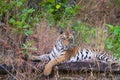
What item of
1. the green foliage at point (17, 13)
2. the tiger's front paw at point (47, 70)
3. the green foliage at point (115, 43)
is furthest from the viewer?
the green foliage at point (17, 13)

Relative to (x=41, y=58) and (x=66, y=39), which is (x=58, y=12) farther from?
(x=41, y=58)

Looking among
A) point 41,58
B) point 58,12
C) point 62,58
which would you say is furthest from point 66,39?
point 58,12

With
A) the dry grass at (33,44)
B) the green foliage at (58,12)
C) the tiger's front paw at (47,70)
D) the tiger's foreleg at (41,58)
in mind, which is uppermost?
the green foliage at (58,12)

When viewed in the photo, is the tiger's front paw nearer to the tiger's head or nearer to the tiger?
the tiger

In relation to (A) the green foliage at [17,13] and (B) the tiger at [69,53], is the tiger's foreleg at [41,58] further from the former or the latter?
(A) the green foliage at [17,13]

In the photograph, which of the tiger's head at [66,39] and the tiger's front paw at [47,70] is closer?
the tiger's front paw at [47,70]

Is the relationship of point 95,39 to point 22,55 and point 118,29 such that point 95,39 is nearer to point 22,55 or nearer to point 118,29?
point 118,29

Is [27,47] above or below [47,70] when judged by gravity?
above

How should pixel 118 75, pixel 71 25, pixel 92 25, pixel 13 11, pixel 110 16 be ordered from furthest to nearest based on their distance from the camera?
pixel 110 16
pixel 92 25
pixel 71 25
pixel 13 11
pixel 118 75

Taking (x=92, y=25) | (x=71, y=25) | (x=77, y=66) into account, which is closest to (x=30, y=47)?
(x=77, y=66)

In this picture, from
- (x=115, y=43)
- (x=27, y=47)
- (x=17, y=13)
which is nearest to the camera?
(x=27, y=47)

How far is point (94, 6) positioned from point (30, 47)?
4.97 meters

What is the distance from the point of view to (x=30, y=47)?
20.4ft

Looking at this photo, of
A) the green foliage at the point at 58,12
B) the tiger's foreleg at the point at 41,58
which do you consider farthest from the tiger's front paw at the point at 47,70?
the green foliage at the point at 58,12
